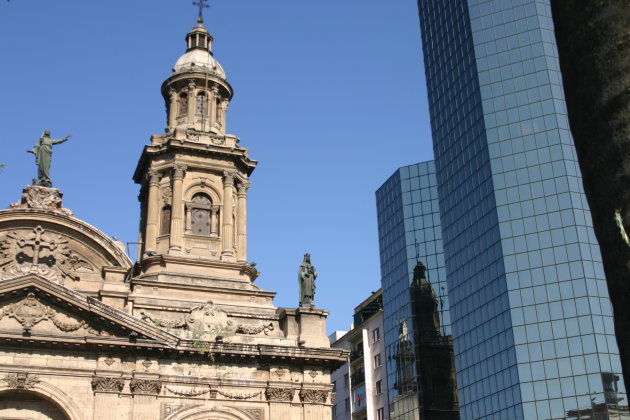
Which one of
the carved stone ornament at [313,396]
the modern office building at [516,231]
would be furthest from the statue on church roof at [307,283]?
the modern office building at [516,231]

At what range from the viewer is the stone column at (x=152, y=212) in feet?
125

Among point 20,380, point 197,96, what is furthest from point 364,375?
point 20,380

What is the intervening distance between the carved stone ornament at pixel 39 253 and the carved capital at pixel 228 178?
8.24 meters

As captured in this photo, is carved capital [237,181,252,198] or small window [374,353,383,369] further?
small window [374,353,383,369]

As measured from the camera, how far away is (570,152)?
57438mm

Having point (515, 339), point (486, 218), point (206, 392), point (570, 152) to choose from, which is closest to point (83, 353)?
point (206, 392)

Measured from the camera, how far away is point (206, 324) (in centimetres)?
3406

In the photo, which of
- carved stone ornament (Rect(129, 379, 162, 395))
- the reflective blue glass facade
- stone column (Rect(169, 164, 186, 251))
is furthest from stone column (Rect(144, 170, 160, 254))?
the reflective blue glass facade

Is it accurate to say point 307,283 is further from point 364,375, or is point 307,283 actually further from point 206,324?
point 364,375

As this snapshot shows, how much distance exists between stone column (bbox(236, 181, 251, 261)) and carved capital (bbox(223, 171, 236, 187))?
0.89m

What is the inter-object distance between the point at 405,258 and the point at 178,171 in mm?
37472

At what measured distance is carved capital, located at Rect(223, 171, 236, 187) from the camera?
39.9 metres

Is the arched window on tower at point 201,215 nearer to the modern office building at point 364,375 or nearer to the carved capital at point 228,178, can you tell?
the carved capital at point 228,178

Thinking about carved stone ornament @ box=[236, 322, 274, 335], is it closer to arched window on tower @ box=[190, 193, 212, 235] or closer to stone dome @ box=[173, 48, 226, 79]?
arched window on tower @ box=[190, 193, 212, 235]
